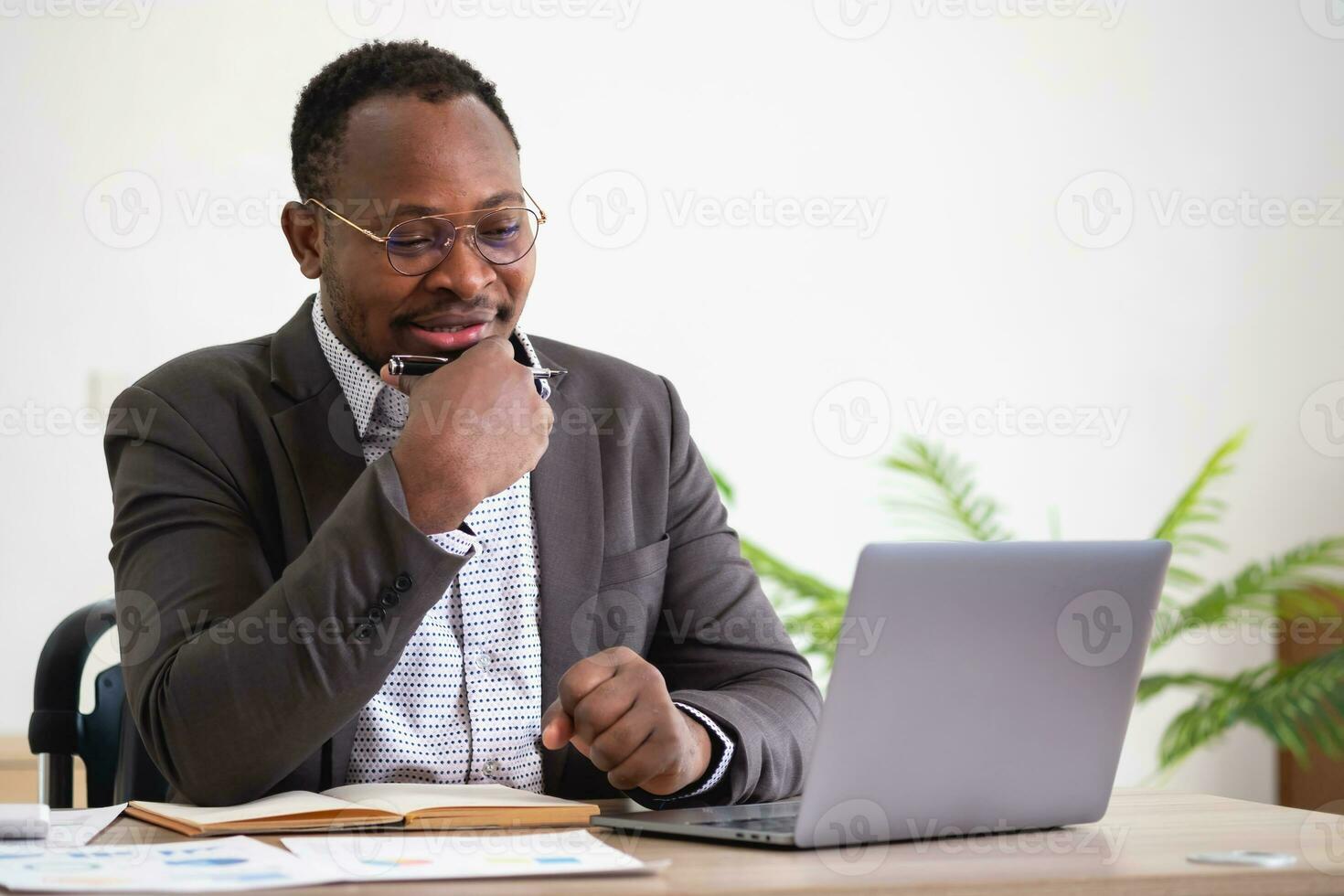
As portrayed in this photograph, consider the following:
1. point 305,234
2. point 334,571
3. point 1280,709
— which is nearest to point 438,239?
point 305,234

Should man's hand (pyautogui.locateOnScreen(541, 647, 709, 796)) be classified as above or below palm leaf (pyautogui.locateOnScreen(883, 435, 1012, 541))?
below

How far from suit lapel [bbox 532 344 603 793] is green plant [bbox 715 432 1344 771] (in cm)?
169

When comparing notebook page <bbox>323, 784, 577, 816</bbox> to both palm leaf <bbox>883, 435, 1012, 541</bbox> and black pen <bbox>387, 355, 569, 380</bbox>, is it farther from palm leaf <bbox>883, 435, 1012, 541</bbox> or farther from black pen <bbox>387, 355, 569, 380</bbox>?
palm leaf <bbox>883, 435, 1012, 541</bbox>

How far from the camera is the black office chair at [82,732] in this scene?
5.29 feet

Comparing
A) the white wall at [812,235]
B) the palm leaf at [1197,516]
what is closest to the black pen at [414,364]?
the white wall at [812,235]

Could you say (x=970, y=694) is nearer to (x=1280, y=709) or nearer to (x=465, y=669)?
(x=465, y=669)

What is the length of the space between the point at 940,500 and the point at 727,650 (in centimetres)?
210

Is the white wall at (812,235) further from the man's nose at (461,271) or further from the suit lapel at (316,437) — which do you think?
the man's nose at (461,271)

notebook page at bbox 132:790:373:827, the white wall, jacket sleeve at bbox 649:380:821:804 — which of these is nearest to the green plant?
the white wall

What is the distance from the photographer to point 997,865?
0.99m

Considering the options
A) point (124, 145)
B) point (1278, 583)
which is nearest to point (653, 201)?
point (124, 145)

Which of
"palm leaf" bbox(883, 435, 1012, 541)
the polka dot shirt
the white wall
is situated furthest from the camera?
"palm leaf" bbox(883, 435, 1012, 541)

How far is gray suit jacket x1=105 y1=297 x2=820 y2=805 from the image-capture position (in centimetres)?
129

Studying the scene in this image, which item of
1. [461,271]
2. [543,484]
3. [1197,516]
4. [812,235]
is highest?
[812,235]
